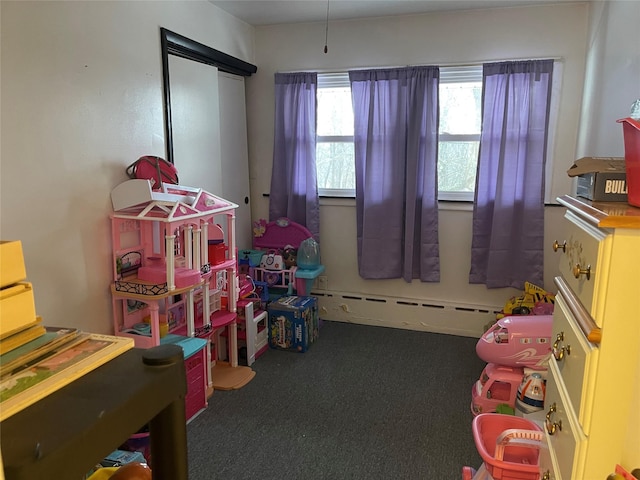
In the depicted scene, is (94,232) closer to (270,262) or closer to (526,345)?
(270,262)

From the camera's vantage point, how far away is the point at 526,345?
2.46 m

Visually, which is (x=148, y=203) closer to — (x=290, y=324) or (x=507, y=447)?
(x=290, y=324)

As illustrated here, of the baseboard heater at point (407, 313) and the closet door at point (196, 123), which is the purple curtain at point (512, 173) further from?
the closet door at point (196, 123)

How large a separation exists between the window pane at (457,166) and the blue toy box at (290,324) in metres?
1.38

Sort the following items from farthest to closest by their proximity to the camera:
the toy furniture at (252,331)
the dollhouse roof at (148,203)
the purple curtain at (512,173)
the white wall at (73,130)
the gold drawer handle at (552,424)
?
the purple curtain at (512,173)
the toy furniture at (252,331)
the dollhouse roof at (148,203)
the white wall at (73,130)
the gold drawer handle at (552,424)

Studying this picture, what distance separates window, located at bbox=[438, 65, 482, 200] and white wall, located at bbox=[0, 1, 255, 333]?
1995 mm

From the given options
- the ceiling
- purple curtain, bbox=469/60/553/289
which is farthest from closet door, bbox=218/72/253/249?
purple curtain, bbox=469/60/553/289

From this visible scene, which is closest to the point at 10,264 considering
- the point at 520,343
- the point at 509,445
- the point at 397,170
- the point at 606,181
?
the point at 606,181

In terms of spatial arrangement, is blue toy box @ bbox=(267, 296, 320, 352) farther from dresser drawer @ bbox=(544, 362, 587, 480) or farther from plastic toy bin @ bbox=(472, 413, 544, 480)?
dresser drawer @ bbox=(544, 362, 587, 480)

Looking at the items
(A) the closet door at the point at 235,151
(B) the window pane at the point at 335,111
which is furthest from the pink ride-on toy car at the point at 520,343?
(A) the closet door at the point at 235,151

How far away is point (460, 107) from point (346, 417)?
232 cm

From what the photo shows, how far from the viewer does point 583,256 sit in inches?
43.2

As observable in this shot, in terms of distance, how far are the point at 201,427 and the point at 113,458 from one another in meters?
0.76

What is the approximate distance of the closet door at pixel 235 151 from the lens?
11.6ft
